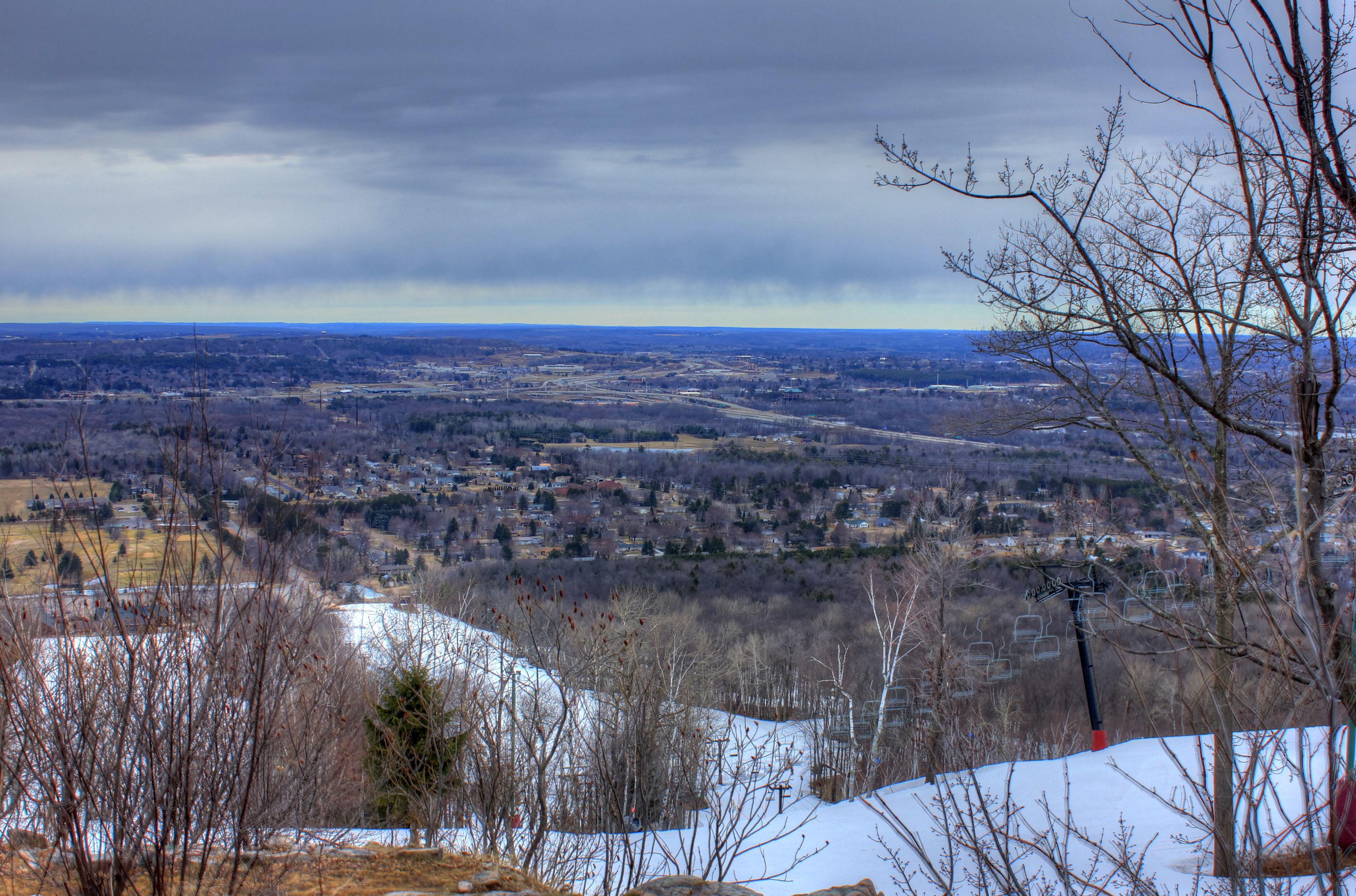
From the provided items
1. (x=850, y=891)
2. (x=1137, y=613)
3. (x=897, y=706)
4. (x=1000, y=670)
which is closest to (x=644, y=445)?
(x=1000, y=670)

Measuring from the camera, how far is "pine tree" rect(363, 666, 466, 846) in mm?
8461

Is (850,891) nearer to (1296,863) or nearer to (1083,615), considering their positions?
(1296,863)

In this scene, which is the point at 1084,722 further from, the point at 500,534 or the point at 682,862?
the point at 500,534

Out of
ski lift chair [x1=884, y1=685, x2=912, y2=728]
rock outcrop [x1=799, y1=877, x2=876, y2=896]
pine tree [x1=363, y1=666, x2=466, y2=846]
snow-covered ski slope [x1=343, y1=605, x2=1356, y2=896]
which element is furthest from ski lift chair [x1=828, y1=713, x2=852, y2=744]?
rock outcrop [x1=799, y1=877, x2=876, y2=896]

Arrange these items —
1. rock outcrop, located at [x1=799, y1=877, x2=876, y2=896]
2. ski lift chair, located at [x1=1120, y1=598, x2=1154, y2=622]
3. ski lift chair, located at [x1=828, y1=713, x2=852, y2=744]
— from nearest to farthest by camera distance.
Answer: rock outcrop, located at [x1=799, y1=877, x2=876, y2=896] → ski lift chair, located at [x1=1120, y1=598, x2=1154, y2=622] → ski lift chair, located at [x1=828, y1=713, x2=852, y2=744]

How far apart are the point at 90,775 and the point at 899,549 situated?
46.8 metres

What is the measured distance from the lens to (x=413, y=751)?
34.6 ft

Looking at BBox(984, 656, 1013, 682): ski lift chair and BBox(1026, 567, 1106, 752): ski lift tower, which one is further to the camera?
BBox(984, 656, 1013, 682): ski lift chair

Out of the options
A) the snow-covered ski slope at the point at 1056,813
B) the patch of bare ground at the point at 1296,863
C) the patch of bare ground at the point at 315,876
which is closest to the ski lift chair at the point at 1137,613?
the patch of bare ground at the point at 1296,863

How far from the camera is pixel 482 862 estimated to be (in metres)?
6.70

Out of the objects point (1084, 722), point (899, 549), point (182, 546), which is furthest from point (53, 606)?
point (899, 549)

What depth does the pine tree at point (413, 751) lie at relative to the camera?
27.8ft

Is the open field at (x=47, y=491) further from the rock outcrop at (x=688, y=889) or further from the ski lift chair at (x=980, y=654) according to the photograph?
the ski lift chair at (x=980, y=654)

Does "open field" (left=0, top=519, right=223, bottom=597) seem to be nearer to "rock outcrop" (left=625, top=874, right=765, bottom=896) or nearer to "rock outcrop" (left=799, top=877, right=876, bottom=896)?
"rock outcrop" (left=625, top=874, right=765, bottom=896)
